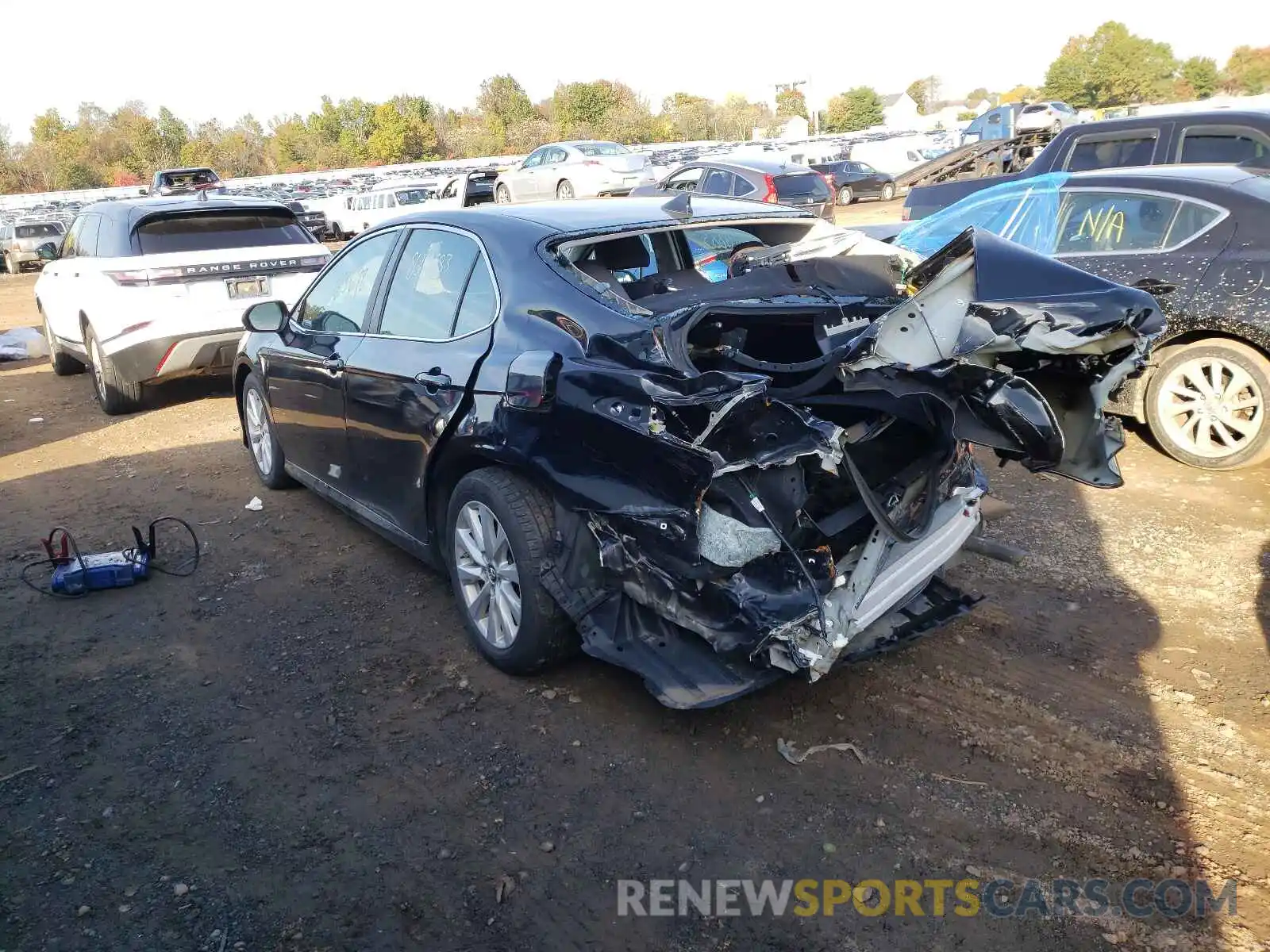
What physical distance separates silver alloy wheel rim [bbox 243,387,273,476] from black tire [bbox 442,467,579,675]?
275 centimetres

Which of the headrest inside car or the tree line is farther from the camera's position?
the tree line

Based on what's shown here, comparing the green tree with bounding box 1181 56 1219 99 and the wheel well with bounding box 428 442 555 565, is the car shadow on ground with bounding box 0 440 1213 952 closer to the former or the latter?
the wheel well with bounding box 428 442 555 565

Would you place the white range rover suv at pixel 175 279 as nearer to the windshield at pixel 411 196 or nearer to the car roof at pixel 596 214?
the car roof at pixel 596 214

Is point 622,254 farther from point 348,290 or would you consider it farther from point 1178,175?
point 1178,175

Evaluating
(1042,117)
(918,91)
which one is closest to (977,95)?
(918,91)

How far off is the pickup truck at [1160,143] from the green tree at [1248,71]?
66.7 meters

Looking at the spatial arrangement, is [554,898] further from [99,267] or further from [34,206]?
[34,206]

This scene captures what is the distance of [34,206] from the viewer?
3672 cm

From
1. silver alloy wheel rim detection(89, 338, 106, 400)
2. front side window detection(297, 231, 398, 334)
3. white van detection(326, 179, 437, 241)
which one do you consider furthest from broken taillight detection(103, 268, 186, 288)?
white van detection(326, 179, 437, 241)

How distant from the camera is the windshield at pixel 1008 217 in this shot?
6.37m

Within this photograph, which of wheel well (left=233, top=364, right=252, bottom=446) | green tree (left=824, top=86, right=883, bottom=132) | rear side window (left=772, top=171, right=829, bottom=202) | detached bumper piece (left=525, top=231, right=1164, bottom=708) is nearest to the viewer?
detached bumper piece (left=525, top=231, right=1164, bottom=708)

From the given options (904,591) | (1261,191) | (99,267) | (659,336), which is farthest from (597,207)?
(99,267)

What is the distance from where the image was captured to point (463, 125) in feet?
240

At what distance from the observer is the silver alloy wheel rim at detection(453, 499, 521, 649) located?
3.54 meters
